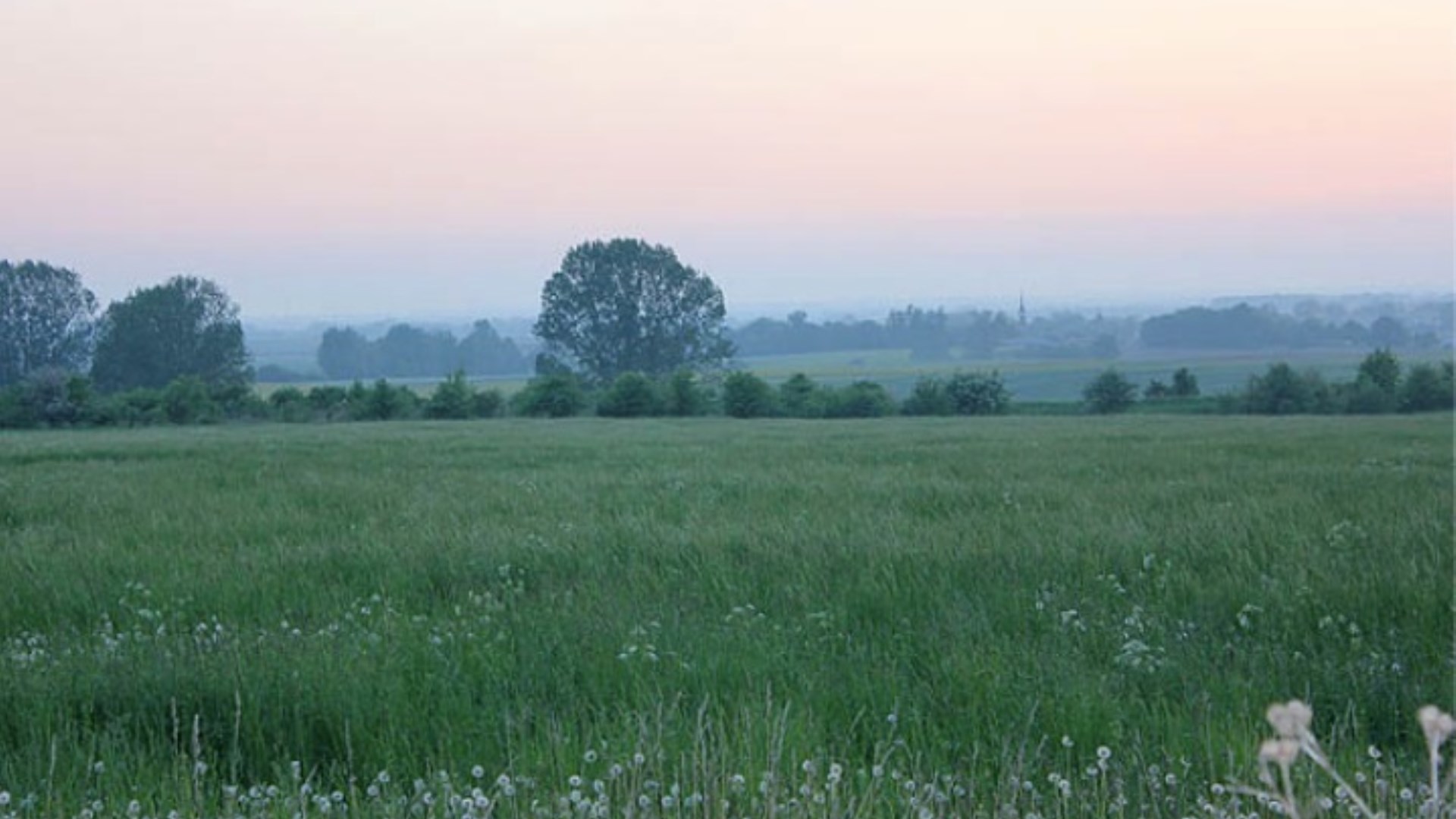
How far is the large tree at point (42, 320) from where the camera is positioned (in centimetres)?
7994

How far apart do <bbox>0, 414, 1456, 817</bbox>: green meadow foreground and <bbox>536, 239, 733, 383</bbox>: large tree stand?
245ft

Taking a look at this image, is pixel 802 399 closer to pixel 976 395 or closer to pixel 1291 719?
pixel 976 395

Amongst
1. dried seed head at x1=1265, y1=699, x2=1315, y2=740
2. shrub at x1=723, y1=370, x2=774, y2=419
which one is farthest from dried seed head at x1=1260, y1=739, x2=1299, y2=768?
shrub at x1=723, y1=370, x2=774, y2=419

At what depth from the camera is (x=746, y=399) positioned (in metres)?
53.8

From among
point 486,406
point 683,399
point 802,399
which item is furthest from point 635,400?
point 802,399

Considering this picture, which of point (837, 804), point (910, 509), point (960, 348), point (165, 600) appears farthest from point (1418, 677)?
point (960, 348)

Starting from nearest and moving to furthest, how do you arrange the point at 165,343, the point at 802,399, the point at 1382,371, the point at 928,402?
the point at 1382,371 → the point at 928,402 → the point at 802,399 → the point at 165,343

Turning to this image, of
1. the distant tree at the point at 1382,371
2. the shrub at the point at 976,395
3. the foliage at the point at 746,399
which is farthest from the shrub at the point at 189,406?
the distant tree at the point at 1382,371

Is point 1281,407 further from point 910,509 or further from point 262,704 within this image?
point 262,704

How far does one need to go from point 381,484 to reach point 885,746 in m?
9.89

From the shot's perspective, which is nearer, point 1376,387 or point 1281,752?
point 1281,752

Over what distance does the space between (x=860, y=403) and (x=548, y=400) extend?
48.4 feet

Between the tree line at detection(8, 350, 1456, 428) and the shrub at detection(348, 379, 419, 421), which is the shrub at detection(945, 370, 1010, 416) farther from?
the shrub at detection(348, 379, 419, 421)

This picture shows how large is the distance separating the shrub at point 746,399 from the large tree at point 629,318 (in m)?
30.1
